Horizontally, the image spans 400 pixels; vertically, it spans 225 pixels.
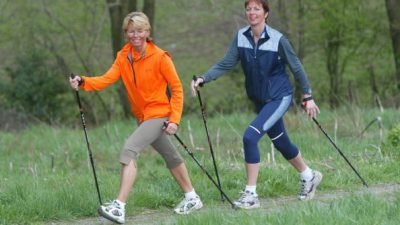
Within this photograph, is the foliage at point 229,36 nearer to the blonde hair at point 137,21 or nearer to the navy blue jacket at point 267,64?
the navy blue jacket at point 267,64

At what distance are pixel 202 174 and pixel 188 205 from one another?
1785mm

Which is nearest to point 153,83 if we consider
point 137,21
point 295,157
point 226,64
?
point 137,21

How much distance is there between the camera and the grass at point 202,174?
6199 mm

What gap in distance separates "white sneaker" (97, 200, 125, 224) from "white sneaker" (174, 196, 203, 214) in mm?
677

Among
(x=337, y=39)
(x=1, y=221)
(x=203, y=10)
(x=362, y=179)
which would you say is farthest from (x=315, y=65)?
(x=1, y=221)

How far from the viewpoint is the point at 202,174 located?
30.0 feet

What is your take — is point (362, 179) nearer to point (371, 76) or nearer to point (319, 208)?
point (319, 208)

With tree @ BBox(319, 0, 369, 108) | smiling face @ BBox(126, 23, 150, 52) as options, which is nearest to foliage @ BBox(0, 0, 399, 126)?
tree @ BBox(319, 0, 369, 108)

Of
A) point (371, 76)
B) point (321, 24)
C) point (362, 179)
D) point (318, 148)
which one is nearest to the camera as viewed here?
point (362, 179)

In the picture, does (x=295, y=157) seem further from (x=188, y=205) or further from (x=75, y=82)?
(x=75, y=82)

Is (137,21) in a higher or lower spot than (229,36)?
higher

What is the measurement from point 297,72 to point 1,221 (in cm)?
305

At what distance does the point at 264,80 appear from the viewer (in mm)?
7363

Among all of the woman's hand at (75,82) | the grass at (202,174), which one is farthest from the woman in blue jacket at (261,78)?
the woman's hand at (75,82)
